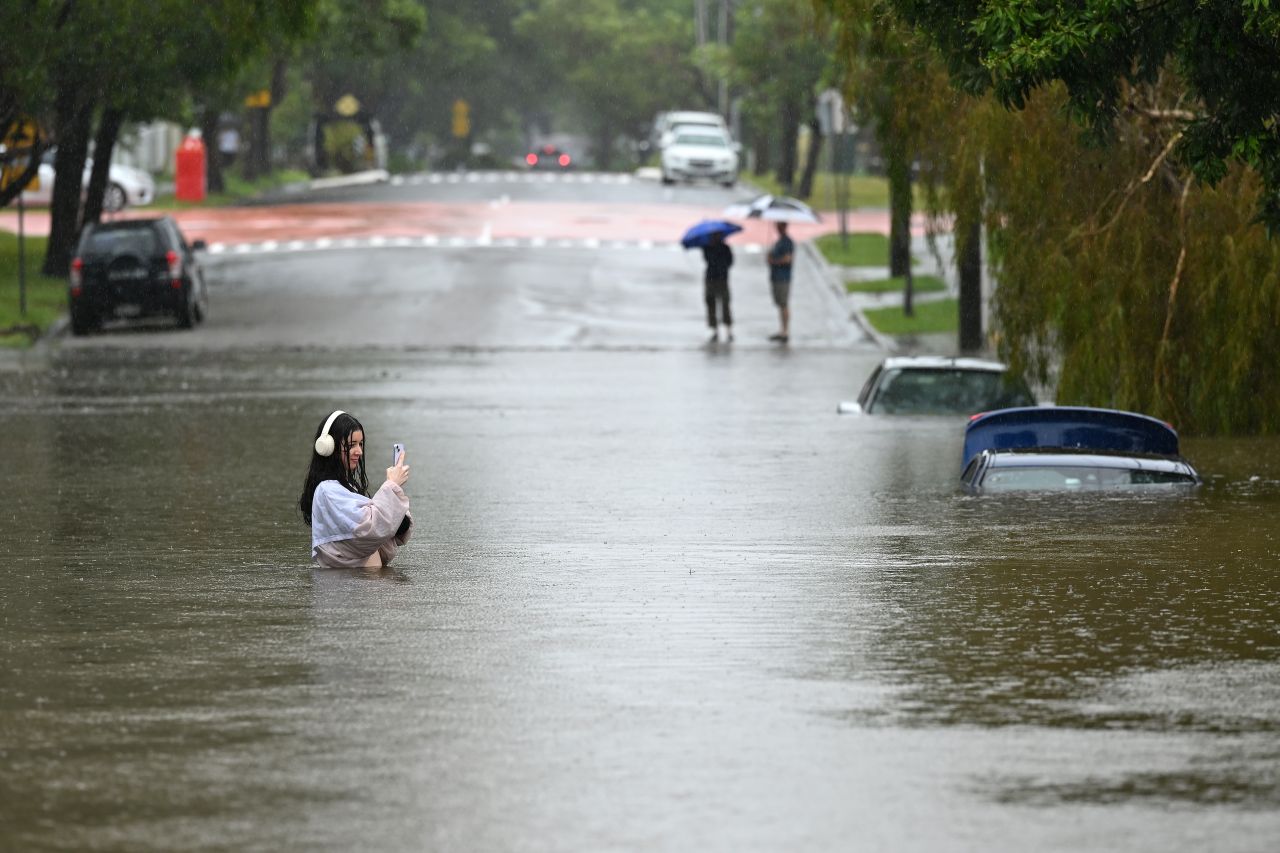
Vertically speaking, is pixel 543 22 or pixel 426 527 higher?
pixel 543 22

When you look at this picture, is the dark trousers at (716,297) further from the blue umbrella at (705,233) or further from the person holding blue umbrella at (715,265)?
the blue umbrella at (705,233)

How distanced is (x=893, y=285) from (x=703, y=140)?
29.8 metres

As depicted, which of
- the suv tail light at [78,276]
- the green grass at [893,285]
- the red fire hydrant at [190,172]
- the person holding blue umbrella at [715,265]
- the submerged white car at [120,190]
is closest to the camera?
the person holding blue umbrella at [715,265]

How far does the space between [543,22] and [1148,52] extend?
9941 cm

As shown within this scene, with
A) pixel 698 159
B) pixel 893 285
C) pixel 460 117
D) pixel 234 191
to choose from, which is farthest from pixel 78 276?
pixel 460 117

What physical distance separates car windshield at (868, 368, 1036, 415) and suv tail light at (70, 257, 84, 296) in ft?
57.4

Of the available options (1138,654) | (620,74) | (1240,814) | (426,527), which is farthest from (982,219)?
(620,74)

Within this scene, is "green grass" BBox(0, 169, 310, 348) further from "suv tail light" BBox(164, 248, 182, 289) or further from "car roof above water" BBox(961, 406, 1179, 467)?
"car roof above water" BBox(961, 406, 1179, 467)

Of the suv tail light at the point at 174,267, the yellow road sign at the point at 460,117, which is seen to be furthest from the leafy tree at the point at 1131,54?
the yellow road sign at the point at 460,117

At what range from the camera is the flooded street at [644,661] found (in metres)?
7.75

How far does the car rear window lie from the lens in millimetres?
38200

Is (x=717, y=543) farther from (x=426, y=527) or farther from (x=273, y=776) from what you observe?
(x=273, y=776)

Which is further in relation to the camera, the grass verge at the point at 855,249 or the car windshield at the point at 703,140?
the car windshield at the point at 703,140

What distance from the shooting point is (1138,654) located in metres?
10.7
